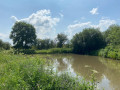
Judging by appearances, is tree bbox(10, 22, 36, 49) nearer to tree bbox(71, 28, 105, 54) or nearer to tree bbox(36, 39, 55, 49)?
tree bbox(36, 39, 55, 49)

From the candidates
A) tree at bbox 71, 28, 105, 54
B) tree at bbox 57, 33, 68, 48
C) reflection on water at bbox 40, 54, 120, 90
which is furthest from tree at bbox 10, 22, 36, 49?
reflection on water at bbox 40, 54, 120, 90

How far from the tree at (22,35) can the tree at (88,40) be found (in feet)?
37.1

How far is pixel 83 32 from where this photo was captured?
21.2 m

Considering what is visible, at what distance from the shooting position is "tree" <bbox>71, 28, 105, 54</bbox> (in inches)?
809

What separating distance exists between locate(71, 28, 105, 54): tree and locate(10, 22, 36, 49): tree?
11.3 metres

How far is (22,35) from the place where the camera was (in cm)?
2334

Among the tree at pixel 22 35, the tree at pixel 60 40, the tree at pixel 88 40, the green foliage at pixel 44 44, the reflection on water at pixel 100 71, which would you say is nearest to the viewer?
the reflection on water at pixel 100 71

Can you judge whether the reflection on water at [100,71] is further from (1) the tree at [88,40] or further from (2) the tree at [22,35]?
(2) the tree at [22,35]

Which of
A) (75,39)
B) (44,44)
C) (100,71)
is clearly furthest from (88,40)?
(100,71)

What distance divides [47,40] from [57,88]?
27.0 meters

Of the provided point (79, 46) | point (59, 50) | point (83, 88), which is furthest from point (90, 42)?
point (83, 88)

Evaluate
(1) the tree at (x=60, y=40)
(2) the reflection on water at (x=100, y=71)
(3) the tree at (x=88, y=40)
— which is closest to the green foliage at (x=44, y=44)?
(1) the tree at (x=60, y=40)

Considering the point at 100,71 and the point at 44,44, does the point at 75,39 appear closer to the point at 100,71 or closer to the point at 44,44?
the point at 44,44

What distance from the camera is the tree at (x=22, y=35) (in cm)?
2327
